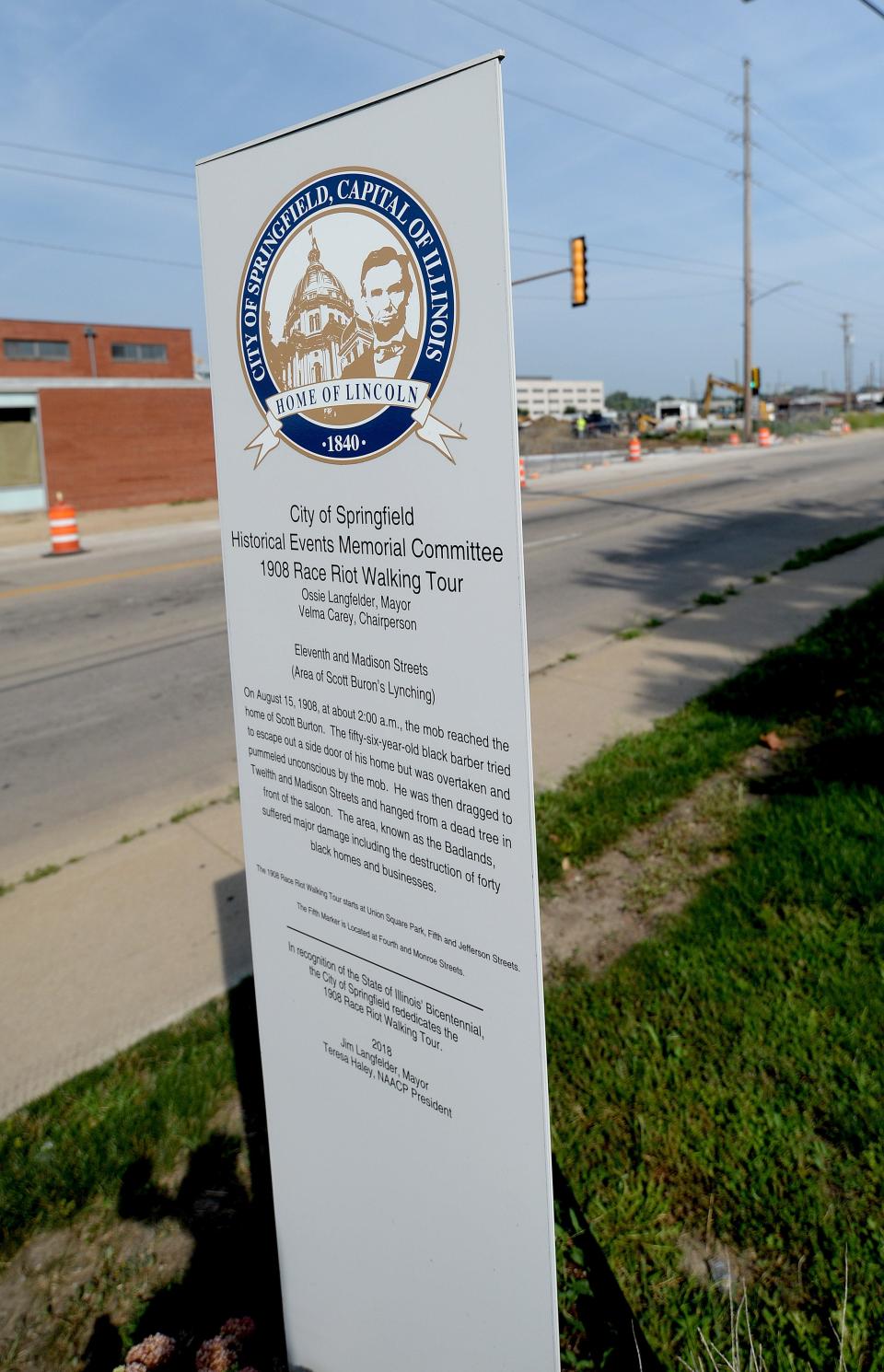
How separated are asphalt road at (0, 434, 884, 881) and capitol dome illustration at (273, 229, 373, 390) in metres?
4.26

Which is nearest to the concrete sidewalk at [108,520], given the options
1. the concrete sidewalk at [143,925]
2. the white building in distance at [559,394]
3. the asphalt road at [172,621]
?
the asphalt road at [172,621]

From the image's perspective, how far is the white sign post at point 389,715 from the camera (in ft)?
5.82

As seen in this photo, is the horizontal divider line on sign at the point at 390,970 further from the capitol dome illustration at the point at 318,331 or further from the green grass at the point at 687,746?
the green grass at the point at 687,746

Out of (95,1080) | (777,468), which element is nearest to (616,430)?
(777,468)

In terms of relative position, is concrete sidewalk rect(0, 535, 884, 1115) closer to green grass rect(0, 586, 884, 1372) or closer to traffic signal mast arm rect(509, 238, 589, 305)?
green grass rect(0, 586, 884, 1372)

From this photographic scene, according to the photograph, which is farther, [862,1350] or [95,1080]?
[95,1080]

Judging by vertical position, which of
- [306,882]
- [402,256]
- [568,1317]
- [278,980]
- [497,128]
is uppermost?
[497,128]

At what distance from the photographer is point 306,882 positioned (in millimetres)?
2311

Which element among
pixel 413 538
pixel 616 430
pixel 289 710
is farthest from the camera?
pixel 616 430

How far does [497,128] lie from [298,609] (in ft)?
3.11

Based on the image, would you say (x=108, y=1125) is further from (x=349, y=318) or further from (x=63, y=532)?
(x=63, y=532)

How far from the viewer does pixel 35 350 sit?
51.2 meters

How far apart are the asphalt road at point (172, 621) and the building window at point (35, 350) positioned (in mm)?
32541

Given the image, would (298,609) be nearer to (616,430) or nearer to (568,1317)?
(568,1317)
